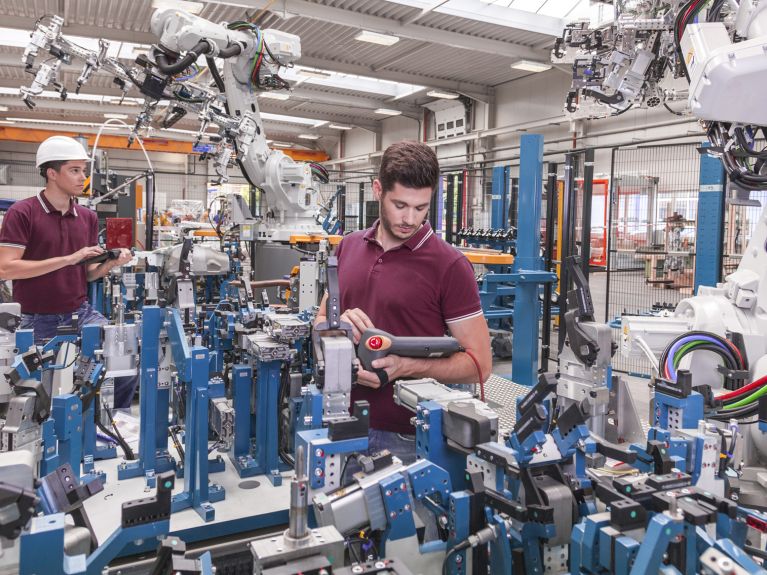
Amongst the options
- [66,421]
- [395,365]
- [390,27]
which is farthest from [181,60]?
[390,27]

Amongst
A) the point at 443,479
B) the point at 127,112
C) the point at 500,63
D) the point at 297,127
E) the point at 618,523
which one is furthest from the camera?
the point at 297,127

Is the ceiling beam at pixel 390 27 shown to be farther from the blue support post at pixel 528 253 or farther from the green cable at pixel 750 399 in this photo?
the green cable at pixel 750 399

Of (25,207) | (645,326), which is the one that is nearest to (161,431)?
(25,207)

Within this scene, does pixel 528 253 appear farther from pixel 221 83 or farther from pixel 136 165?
pixel 136 165

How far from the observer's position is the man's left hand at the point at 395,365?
1938mm

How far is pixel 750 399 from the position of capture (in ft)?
11.2

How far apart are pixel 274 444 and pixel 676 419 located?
252 centimetres

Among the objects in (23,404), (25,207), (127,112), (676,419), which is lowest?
(676,419)

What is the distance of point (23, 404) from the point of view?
1.74 metres

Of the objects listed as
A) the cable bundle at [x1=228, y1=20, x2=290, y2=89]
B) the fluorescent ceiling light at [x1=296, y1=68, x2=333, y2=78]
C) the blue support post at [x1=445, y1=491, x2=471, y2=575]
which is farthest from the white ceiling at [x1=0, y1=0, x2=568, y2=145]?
the blue support post at [x1=445, y1=491, x2=471, y2=575]

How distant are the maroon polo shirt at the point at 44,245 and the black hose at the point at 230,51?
2.07m

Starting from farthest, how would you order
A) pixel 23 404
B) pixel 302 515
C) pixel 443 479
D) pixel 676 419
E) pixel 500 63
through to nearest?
pixel 500 63
pixel 676 419
pixel 23 404
pixel 443 479
pixel 302 515

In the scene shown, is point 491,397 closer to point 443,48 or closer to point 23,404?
point 23,404

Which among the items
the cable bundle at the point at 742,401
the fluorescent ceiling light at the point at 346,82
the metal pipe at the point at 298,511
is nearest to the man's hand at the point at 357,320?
the metal pipe at the point at 298,511
